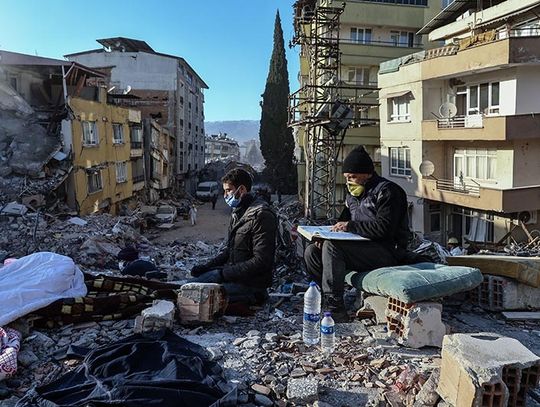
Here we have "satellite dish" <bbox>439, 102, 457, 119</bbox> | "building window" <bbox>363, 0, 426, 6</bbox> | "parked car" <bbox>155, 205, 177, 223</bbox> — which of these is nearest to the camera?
"satellite dish" <bbox>439, 102, 457, 119</bbox>

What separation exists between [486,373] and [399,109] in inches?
886

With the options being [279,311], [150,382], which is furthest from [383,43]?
[150,382]

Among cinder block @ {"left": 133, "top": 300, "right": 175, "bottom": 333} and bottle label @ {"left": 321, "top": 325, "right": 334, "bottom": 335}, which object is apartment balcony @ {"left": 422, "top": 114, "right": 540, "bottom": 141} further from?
cinder block @ {"left": 133, "top": 300, "right": 175, "bottom": 333}

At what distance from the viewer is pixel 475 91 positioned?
19.6 meters

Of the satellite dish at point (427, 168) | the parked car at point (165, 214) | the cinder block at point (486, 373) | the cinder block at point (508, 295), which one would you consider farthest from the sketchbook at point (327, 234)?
the parked car at point (165, 214)

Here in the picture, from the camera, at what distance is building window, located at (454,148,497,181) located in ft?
61.9

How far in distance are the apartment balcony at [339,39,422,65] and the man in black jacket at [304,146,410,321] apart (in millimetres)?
26217

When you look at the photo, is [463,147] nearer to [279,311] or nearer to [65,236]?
[65,236]

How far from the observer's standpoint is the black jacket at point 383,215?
4613 millimetres

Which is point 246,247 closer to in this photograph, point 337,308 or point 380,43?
point 337,308

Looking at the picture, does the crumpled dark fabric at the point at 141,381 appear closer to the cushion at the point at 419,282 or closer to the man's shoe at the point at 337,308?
the man's shoe at the point at 337,308

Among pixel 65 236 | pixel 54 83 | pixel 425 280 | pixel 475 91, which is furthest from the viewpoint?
pixel 54 83

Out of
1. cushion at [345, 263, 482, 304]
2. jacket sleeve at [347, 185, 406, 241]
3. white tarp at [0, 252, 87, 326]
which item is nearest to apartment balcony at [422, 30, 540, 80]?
jacket sleeve at [347, 185, 406, 241]

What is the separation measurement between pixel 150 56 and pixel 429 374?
43122 mm
